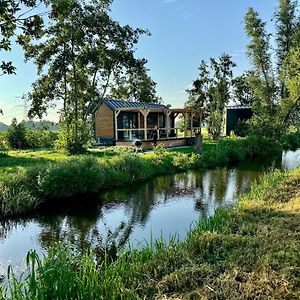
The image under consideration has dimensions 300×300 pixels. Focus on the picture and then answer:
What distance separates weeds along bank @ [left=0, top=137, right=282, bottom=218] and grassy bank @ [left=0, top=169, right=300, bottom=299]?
5.12 m

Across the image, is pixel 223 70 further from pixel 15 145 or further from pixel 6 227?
pixel 6 227

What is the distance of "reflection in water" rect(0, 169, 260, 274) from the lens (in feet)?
23.9

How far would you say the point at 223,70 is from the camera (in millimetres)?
38156

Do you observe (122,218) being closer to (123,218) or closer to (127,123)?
(123,218)

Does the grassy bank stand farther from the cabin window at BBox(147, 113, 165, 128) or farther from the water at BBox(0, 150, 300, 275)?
the cabin window at BBox(147, 113, 165, 128)

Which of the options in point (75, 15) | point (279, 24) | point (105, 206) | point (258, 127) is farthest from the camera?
point (279, 24)

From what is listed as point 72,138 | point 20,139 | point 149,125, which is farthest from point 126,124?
point 72,138

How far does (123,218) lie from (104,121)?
56.9 feet

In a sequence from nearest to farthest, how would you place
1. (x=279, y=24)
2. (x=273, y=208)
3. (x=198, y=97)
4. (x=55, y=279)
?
(x=55, y=279) < (x=273, y=208) < (x=279, y=24) < (x=198, y=97)

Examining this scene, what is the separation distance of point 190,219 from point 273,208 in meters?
2.38

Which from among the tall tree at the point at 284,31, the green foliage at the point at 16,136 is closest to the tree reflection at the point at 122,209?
the green foliage at the point at 16,136

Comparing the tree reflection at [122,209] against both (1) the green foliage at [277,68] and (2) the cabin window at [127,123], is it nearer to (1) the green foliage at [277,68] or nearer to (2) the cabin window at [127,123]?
(2) the cabin window at [127,123]

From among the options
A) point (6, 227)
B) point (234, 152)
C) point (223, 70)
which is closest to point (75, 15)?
point (234, 152)

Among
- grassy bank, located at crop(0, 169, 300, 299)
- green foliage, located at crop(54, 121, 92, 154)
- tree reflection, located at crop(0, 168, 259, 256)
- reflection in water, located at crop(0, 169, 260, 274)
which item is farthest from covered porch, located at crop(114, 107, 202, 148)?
grassy bank, located at crop(0, 169, 300, 299)
